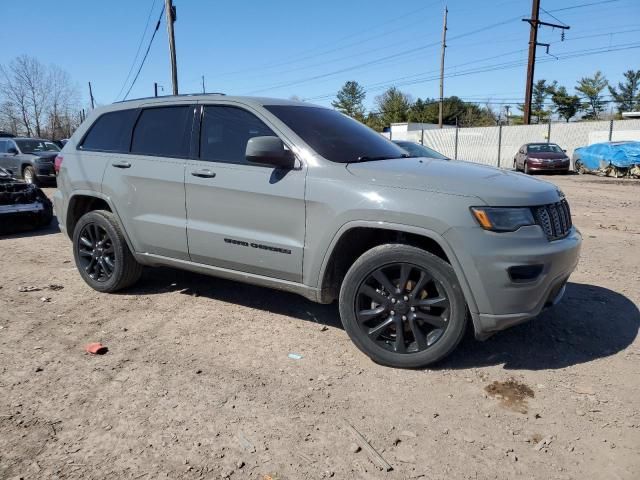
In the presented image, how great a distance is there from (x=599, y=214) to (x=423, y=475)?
30.9 ft

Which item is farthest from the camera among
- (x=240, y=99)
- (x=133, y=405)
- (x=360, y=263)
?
(x=240, y=99)

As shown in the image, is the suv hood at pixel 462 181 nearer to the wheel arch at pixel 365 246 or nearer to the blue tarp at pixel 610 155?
the wheel arch at pixel 365 246

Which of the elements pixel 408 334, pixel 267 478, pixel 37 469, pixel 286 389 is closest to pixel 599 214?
pixel 408 334

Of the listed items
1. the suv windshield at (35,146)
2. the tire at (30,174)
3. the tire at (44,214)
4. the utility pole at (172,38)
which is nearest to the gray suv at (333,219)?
the tire at (44,214)

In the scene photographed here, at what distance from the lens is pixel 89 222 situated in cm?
491

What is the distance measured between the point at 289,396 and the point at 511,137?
30.7 meters

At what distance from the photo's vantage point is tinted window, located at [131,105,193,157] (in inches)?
171

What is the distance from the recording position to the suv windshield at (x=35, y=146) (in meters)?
16.1

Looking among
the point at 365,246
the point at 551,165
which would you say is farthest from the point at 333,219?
the point at 551,165

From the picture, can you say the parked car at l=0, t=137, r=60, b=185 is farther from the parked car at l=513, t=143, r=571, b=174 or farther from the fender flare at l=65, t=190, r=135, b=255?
the parked car at l=513, t=143, r=571, b=174

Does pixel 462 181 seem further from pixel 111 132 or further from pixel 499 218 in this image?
pixel 111 132

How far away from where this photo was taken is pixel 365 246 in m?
3.66

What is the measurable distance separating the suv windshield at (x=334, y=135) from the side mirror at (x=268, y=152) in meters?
0.24

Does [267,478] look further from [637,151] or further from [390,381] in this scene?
[637,151]
